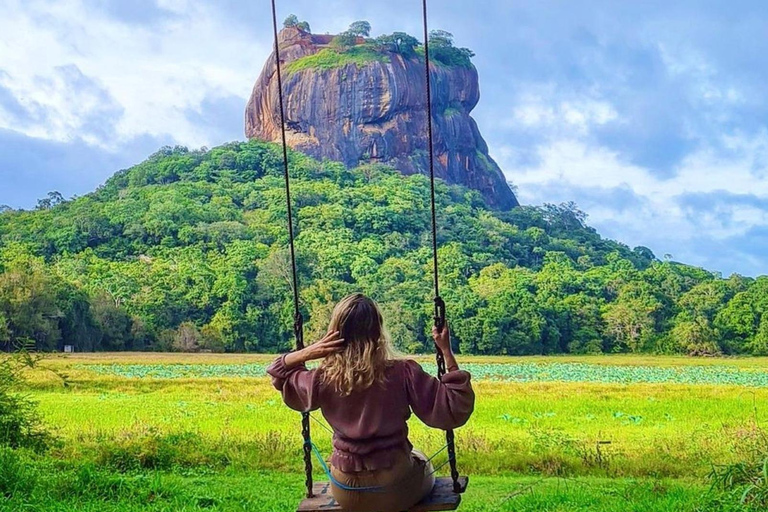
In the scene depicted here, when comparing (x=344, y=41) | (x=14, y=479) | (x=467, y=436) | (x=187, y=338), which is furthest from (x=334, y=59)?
(x=14, y=479)

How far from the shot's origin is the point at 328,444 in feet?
Answer: 23.7

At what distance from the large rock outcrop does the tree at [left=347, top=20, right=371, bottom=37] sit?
3.68 feet

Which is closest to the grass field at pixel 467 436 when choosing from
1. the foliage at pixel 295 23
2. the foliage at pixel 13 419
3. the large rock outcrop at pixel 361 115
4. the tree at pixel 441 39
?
the foliage at pixel 13 419

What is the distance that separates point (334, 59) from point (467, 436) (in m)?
28.3

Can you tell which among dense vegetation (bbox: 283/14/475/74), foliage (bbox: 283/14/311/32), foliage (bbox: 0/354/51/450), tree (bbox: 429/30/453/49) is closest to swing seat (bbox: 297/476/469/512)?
foliage (bbox: 0/354/51/450)

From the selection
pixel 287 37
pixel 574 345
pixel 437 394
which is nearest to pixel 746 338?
pixel 574 345

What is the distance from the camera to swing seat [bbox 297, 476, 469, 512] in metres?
2.42

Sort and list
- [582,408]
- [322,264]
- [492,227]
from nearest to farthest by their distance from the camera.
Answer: [582,408]
[322,264]
[492,227]

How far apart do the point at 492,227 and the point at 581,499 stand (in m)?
19.7

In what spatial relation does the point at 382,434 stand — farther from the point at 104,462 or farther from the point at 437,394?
the point at 104,462

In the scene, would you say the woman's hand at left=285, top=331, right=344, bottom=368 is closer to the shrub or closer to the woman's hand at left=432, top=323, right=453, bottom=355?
the woman's hand at left=432, top=323, right=453, bottom=355

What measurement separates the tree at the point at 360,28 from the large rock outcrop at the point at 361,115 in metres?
1.12

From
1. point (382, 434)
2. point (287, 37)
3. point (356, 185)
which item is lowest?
point (382, 434)

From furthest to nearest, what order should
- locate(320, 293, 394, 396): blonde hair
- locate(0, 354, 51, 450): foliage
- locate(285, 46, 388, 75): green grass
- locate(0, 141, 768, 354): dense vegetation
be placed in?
locate(285, 46, 388, 75): green grass, locate(0, 141, 768, 354): dense vegetation, locate(0, 354, 51, 450): foliage, locate(320, 293, 394, 396): blonde hair
